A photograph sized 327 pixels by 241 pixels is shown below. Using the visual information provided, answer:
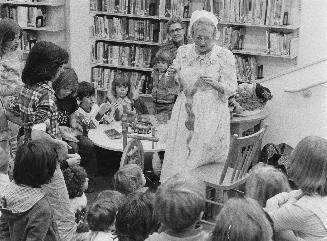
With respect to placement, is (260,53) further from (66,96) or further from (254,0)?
(66,96)

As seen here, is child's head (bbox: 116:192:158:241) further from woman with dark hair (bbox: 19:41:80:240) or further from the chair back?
the chair back

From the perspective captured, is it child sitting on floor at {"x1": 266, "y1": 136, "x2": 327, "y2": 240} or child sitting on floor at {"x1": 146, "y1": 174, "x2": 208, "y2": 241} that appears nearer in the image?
child sitting on floor at {"x1": 146, "y1": 174, "x2": 208, "y2": 241}

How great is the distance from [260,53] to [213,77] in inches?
65.9

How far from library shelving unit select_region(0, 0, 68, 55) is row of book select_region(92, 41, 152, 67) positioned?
0.58 m

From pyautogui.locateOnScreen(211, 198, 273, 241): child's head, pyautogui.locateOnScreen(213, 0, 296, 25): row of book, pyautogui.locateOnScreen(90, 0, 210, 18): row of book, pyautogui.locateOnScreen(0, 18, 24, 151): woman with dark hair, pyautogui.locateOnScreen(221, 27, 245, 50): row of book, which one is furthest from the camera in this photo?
pyautogui.locateOnScreen(90, 0, 210, 18): row of book

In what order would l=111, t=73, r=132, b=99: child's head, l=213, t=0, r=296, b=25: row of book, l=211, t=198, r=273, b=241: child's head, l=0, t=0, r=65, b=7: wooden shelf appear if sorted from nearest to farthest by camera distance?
1. l=211, t=198, r=273, b=241: child's head
2. l=111, t=73, r=132, b=99: child's head
3. l=213, t=0, r=296, b=25: row of book
4. l=0, t=0, r=65, b=7: wooden shelf

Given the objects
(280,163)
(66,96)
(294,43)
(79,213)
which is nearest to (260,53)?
(294,43)

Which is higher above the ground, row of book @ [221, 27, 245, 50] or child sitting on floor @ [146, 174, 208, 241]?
row of book @ [221, 27, 245, 50]

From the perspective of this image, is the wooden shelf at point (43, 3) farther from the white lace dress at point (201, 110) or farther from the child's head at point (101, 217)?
the child's head at point (101, 217)

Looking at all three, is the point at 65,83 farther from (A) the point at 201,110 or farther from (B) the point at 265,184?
(B) the point at 265,184

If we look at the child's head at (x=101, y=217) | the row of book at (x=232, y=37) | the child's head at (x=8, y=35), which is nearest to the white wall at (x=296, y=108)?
the row of book at (x=232, y=37)

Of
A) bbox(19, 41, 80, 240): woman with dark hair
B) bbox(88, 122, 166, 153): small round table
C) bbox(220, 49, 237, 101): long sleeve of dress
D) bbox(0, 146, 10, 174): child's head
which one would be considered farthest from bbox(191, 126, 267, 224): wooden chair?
bbox(0, 146, 10, 174): child's head

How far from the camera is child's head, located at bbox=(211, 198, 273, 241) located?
6.16 ft

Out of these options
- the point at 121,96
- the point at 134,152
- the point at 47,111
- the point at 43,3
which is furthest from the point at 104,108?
the point at 47,111
